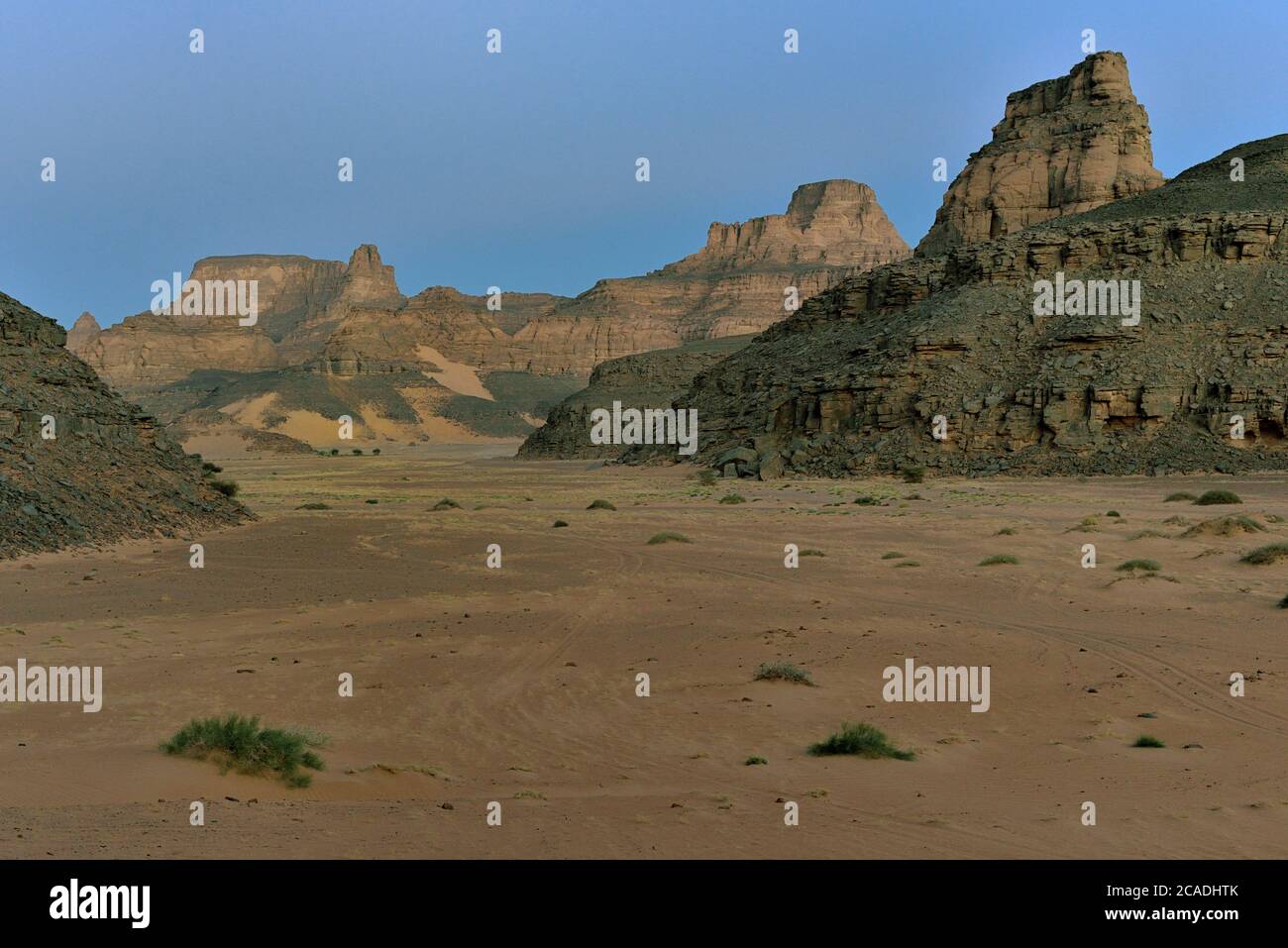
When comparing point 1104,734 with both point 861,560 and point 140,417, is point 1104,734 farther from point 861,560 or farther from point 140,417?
point 140,417

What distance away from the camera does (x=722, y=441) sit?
63.2 metres

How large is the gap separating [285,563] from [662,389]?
281 feet

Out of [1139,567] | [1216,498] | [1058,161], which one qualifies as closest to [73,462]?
[1139,567]

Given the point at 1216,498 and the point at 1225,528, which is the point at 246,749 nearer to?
the point at 1225,528

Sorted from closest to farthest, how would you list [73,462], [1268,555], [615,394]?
[1268,555]
[73,462]
[615,394]

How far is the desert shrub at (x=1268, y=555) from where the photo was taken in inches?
766

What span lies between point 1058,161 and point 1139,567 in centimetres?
6845

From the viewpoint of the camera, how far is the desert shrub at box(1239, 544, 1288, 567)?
1945 cm

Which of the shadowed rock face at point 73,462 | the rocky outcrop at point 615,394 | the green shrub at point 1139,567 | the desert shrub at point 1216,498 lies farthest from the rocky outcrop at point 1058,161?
the green shrub at point 1139,567

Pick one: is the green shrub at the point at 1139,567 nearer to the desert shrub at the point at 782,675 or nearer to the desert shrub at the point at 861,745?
the desert shrub at the point at 782,675

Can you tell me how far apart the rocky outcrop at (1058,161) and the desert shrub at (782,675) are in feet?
224

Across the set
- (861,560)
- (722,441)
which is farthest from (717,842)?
(722,441)

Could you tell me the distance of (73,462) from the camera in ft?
84.4

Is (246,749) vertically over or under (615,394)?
under
